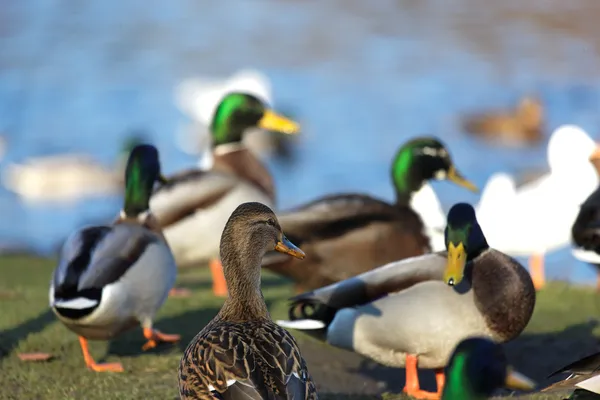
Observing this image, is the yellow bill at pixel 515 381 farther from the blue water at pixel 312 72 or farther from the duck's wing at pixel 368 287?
the blue water at pixel 312 72

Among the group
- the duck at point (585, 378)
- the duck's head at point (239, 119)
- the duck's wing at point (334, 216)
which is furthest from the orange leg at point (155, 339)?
the duck's head at point (239, 119)

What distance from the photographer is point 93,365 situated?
526cm

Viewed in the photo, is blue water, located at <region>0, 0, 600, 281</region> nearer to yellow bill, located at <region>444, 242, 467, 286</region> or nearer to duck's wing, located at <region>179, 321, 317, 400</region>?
yellow bill, located at <region>444, 242, 467, 286</region>

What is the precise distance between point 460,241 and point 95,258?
5.33ft

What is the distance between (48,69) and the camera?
723 inches

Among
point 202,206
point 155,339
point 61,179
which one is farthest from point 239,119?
point 61,179

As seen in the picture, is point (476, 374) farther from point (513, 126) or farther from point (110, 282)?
point (513, 126)

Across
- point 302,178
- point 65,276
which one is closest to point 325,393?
point 65,276

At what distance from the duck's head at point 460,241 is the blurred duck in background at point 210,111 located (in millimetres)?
6222

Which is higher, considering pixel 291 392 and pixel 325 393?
pixel 291 392

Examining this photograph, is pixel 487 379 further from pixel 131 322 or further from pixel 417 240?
pixel 417 240

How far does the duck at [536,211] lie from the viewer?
790 centimetres

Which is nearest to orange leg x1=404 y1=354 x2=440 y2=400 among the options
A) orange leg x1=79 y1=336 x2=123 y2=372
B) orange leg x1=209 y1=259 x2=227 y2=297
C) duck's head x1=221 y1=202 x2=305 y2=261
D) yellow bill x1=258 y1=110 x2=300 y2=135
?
duck's head x1=221 y1=202 x2=305 y2=261

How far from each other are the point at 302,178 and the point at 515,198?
5.84 meters
